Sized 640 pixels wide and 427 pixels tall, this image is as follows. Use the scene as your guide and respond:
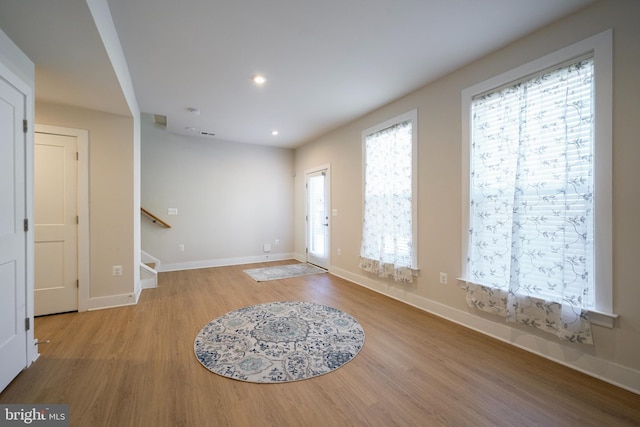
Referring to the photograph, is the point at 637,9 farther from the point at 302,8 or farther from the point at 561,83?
the point at 302,8

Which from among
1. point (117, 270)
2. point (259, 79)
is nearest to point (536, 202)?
point (259, 79)

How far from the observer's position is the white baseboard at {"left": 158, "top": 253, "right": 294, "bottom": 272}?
5.20 meters

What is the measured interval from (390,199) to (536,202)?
66.1 inches

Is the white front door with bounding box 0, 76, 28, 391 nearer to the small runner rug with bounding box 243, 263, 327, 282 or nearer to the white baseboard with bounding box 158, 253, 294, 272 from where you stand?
the small runner rug with bounding box 243, 263, 327, 282

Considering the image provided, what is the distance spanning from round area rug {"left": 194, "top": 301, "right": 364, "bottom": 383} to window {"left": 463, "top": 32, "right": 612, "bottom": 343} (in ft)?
4.67

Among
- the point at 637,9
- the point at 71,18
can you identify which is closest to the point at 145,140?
the point at 71,18

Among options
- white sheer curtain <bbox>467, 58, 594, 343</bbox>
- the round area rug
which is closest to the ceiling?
white sheer curtain <bbox>467, 58, 594, 343</bbox>

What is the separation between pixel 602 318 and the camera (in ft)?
6.10

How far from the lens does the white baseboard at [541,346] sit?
1.79 metres

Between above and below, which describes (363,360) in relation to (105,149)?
below

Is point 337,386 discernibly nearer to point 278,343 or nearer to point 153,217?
point 278,343

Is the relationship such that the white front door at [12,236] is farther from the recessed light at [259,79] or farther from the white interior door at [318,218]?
the white interior door at [318,218]

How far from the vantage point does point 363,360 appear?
2.13m

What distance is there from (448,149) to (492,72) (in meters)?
0.79
